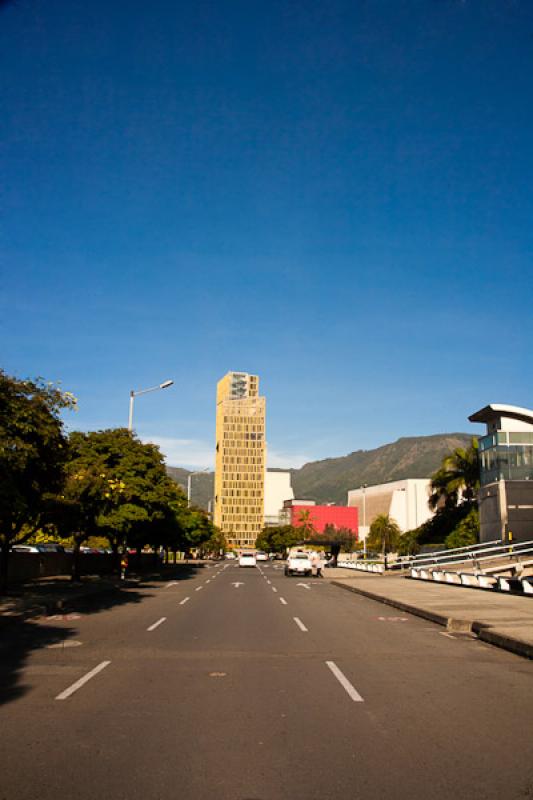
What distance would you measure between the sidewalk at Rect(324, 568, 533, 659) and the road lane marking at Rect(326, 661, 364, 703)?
357cm

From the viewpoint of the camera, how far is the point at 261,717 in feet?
23.3

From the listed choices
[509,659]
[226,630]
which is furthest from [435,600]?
[509,659]

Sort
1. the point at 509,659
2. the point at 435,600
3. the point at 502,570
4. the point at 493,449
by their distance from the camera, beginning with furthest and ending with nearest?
1. the point at 493,449
2. the point at 502,570
3. the point at 435,600
4. the point at 509,659

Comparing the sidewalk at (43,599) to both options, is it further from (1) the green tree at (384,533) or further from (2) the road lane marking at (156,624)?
(1) the green tree at (384,533)

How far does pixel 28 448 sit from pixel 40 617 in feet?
17.1

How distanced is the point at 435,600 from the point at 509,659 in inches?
427

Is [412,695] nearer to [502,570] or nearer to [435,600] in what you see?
[435,600]

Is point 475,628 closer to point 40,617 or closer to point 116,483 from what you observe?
point 40,617

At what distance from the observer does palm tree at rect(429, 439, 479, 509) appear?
210 feet

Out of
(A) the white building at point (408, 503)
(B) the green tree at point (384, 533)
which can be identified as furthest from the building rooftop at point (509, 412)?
(A) the white building at point (408, 503)

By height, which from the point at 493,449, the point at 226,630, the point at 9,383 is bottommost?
the point at 226,630

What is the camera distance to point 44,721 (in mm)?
6891

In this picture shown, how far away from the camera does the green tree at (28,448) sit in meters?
15.0

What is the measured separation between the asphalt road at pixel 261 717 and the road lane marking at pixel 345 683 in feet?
0.07
